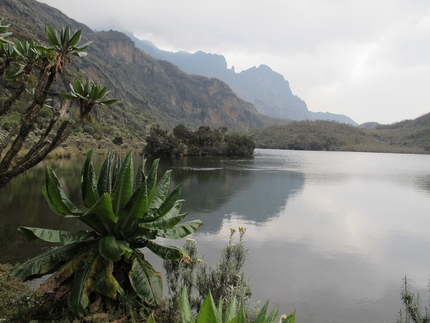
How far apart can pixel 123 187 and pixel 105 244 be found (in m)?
0.63

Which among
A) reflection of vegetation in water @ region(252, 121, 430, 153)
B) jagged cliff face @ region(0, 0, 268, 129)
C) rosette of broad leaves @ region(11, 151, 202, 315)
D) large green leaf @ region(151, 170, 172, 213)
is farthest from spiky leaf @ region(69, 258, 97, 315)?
jagged cliff face @ region(0, 0, 268, 129)

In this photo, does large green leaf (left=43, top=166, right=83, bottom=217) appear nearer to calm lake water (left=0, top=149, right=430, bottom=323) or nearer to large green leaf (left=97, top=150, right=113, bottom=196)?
large green leaf (left=97, top=150, right=113, bottom=196)

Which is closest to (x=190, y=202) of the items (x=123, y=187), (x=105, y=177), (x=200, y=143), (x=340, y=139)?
(x=105, y=177)

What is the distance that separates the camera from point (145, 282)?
10.8 feet

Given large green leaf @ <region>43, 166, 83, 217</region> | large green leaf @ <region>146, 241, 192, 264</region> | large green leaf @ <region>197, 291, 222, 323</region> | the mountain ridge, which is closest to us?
large green leaf @ <region>197, 291, 222, 323</region>

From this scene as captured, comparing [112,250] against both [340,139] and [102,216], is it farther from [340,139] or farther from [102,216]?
[340,139]

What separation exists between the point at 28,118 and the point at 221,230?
7525 mm

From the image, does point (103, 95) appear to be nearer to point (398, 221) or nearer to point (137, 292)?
point (137, 292)

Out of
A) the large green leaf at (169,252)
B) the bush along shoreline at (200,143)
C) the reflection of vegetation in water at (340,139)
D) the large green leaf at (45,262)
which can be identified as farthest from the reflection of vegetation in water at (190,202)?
the reflection of vegetation in water at (340,139)

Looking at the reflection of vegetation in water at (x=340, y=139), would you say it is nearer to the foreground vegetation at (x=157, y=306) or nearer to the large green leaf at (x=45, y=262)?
the foreground vegetation at (x=157, y=306)

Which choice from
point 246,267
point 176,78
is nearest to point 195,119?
point 176,78

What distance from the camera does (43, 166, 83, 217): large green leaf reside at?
3.38m

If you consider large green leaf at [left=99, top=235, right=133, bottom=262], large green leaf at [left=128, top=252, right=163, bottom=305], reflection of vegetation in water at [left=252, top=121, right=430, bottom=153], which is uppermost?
reflection of vegetation in water at [left=252, top=121, right=430, bottom=153]

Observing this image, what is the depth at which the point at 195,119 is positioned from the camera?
619 ft
